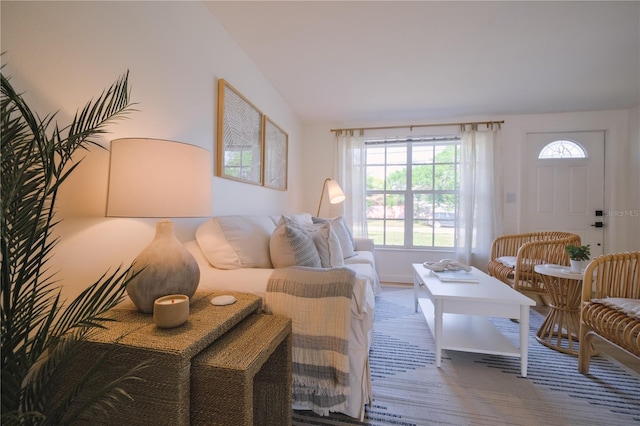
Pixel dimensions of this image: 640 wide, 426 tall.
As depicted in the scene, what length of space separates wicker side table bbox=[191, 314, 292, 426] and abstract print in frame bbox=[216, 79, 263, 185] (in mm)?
1236

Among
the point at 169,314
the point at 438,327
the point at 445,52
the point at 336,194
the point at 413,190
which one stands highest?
the point at 445,52

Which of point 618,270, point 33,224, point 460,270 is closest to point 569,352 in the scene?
point 618,270

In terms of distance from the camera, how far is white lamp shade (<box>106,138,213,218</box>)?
933 mm

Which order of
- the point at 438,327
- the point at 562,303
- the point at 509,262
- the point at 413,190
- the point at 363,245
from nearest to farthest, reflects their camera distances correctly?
the point at 438,327 < the point at 562,303 < the point at 509,262 < the point at 363,245 < the point at 413,190

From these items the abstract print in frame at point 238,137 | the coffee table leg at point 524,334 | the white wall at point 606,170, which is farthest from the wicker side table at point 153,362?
the white wall at point 606,170

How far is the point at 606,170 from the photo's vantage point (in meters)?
3.37

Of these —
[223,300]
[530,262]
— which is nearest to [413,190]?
[530,262]

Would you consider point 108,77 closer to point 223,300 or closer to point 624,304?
point 223,300

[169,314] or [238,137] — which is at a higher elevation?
[238,137]

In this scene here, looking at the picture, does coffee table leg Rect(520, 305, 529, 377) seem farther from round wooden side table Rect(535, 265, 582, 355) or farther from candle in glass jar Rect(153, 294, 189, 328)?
candle in glass jar Rect(153, 294, 189, 328)

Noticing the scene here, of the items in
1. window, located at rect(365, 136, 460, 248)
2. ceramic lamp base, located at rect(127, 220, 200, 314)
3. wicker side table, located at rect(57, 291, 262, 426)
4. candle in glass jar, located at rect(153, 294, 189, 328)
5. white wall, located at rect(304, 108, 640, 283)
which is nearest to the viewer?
wicker side table, located at rect(57, 291, 262, 426)

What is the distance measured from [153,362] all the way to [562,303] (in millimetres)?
2600

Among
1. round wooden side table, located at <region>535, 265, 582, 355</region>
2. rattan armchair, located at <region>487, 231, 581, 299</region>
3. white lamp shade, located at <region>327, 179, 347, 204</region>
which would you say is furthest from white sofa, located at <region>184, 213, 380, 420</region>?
rattan armchair, located at <region>487, 231, 581, 299</region>

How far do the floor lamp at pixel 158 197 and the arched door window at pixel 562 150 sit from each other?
425cm
